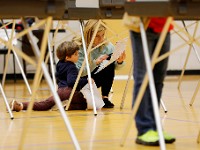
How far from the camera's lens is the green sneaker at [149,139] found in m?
1.90

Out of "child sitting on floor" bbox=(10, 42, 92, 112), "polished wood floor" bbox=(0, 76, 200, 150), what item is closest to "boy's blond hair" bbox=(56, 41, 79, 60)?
"child sitting on floor" bbox=(10, 42, 92, 112)

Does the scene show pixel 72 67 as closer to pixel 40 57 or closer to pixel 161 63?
pixel 161 63

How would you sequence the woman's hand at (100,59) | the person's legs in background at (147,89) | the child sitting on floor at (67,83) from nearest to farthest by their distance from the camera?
the person's legs in background at (147,89)
the child sitting on floor at (67,83)
the woman's hand at (100,59)

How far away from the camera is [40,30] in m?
6.38

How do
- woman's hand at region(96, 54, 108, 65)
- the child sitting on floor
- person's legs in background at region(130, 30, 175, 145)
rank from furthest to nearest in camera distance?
woman's hand at region(96, 54, 108, 65) < the child sitting on floor < person's legs in background at region(130, 30, 175, 145)

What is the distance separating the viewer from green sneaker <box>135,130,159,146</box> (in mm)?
1898

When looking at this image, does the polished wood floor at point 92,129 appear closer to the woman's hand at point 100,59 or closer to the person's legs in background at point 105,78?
the person's legs in background at point 105,78

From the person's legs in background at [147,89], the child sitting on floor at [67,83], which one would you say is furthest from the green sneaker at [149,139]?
the child sitting on floor at [67,83]

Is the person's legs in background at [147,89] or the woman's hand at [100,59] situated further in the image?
the woman's hand at [100,59]

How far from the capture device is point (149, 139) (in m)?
1.90

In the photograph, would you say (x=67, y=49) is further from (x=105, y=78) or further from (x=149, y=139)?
(x=149, y=139)

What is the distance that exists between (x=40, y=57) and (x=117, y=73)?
17.3 feet

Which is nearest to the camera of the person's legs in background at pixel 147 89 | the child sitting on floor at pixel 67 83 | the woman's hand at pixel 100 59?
the person's legs in background at pixel 147 89

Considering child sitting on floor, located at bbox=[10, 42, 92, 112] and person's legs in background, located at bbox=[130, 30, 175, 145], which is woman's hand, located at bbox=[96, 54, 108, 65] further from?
person's legs in background, located at bbox=[130, 30, 175, 145]
